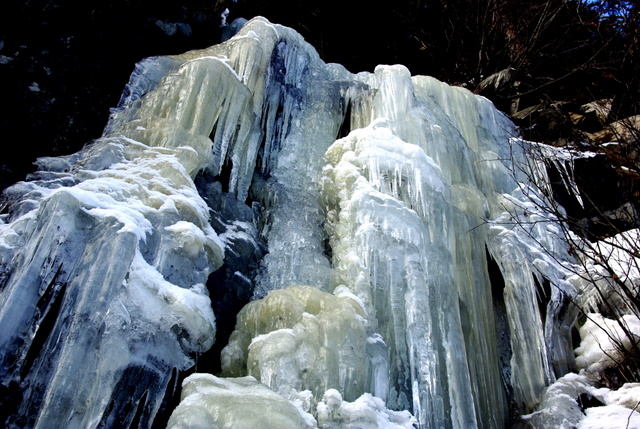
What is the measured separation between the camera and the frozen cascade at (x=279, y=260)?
286 cm

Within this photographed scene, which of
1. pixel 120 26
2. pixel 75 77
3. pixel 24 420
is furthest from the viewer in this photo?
pixel 120 26

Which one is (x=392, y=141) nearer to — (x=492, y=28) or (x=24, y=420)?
(x=24, y=420)

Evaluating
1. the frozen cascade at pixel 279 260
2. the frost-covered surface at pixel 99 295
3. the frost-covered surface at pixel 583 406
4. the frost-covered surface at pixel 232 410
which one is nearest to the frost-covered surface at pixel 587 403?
the frost-covered surface at pixel 583 406

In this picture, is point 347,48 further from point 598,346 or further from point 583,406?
point 583,406

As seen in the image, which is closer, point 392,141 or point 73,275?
point 73,275

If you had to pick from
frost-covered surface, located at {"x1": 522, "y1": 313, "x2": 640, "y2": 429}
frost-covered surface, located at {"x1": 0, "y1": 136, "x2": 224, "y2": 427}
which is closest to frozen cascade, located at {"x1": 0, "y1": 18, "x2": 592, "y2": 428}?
frost-covered surface, located at {"x1": 0, "y1": 136, "x2": 224, "y2": 427}

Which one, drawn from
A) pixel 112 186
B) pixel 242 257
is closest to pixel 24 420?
pixel 112 186

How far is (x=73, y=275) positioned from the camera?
119 inches

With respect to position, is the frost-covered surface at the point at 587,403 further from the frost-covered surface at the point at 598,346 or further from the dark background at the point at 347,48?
the dark background at the point at 347,48

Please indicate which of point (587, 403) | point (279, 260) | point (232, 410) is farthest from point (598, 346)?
point (232, 410)

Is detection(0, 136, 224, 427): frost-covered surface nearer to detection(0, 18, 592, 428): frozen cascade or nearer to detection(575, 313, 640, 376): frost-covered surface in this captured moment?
detection(0, 18, 592, 428): frozen cascade

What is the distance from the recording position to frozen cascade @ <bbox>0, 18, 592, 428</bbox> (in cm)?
286

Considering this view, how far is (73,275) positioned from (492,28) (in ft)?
29.4

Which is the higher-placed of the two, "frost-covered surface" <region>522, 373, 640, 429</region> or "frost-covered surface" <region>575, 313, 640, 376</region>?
"frost-covered surface" <region>575, 313, 640, 376</region>
